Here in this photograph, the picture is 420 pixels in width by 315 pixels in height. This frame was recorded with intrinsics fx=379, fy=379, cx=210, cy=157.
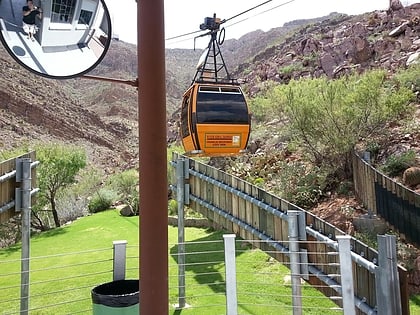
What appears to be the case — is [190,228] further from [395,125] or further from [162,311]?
[162,311]

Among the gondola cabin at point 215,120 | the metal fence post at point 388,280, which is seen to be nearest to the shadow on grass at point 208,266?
the gondola cabin at point 215,120

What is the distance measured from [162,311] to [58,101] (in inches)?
1640

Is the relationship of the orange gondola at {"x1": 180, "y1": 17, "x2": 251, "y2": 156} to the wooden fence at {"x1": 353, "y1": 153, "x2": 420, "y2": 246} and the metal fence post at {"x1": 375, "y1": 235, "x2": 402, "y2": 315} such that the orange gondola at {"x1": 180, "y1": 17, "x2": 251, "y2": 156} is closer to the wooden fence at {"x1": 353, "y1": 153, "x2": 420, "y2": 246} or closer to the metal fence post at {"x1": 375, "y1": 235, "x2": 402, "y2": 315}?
the wooden fence at {"x1": 353, "y1": 153, "x2": 420, "y2": 246}

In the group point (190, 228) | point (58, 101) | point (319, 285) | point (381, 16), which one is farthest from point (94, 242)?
point (58, 101)

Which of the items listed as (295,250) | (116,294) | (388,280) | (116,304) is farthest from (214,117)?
(388,280)

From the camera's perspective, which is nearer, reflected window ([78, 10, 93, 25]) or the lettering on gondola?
reflected window ([78, 10, 93, 25])

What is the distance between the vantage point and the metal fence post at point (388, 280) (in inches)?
91.0

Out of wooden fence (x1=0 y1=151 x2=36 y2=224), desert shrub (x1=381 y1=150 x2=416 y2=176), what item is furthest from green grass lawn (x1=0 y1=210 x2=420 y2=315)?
desert shrub (x1=381 y1=150 x2=416 y2=176)

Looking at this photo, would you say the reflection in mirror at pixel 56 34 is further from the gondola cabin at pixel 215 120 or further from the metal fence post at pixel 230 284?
the gondola cabin at pixel 215 120

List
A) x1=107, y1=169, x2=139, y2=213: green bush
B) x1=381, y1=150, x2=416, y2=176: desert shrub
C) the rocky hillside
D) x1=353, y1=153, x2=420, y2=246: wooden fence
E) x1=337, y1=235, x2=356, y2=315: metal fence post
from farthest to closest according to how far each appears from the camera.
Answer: the rocky hillside < x1=107, y1=169, x2=139, y2=213: green bush < x1=381, y1=150, x2=416, y2=176: desert shrub < x1=353, y1=153, x2=420, y2=246: wooden fence < x1=337, y1=235, x2=356, y2=315: metal fence post

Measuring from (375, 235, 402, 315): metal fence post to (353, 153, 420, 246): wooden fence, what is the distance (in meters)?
3.60

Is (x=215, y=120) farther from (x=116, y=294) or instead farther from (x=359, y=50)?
(x=359, y=50)

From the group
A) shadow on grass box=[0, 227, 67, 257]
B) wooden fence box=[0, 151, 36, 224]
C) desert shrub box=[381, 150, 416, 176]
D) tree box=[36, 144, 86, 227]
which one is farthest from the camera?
tree box=[36, 144, 86, 227]

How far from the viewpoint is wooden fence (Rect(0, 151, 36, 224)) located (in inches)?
158
